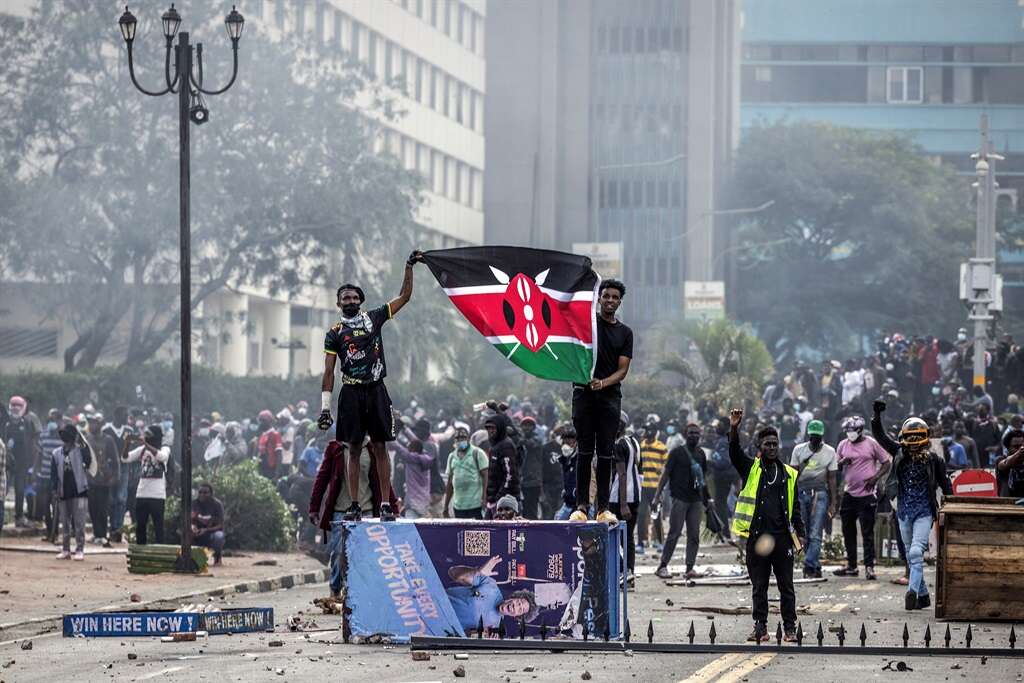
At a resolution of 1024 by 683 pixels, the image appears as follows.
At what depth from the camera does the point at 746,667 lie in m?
13.7

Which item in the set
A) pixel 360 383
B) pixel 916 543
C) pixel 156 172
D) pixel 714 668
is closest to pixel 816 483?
pixel 916 543

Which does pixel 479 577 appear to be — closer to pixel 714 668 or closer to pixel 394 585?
pixel 394 585

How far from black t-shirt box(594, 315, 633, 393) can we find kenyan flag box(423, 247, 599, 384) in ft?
0.37

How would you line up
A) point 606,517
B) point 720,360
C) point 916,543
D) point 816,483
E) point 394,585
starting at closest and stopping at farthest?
point 606,517
point 394,585
point 916,543
point 816,483
point 720,360

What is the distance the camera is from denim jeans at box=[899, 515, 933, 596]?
1883cm

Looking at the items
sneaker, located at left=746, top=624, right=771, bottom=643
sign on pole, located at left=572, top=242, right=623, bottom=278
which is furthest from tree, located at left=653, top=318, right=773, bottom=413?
sneaker, located at left=746, top=624, right=771, bottom=643

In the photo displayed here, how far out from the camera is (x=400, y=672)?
13516 millimetres

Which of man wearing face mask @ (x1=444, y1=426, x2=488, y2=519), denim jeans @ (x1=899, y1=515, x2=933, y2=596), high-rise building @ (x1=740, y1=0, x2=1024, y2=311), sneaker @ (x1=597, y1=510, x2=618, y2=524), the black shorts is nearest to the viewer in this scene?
sneaker @ (x1=597, y1=510, x2=618, y2=524)

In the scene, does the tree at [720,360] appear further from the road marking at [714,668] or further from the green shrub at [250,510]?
the road marking at [714,668]

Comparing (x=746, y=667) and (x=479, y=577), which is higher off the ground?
(x=479, y=577)

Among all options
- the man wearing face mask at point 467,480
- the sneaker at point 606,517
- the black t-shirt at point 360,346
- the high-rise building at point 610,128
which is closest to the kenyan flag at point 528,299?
the black t-shirt at point 360,346

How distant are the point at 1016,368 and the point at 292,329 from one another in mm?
Result: 44265

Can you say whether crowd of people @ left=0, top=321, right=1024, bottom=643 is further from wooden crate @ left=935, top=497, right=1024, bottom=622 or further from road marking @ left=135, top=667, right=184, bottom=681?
road marking @ left=135, top=667, right=184, bottom=681

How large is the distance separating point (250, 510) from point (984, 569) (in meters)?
12.8
